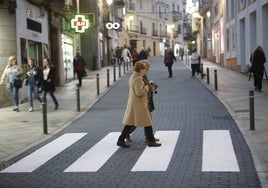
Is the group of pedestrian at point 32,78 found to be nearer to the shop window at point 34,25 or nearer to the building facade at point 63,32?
the building facade at point 63,32

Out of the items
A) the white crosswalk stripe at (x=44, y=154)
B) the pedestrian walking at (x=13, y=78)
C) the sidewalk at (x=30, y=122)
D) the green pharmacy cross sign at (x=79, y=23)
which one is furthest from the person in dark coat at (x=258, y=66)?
the green pharmacy cross sign at (x=79, y=23)

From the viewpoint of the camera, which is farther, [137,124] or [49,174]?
[137,124]

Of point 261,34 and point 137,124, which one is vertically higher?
point 261,34

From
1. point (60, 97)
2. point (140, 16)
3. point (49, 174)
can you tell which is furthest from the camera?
point (140, 16)

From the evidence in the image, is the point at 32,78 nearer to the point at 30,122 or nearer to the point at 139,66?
the point at 30,122

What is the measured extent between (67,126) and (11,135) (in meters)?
1.71

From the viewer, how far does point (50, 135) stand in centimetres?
1188

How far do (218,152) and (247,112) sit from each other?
16.8ft

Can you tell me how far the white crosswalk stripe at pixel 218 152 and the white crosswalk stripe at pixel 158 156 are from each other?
611 mm

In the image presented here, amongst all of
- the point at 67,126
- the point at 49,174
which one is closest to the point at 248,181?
the point at 49,174

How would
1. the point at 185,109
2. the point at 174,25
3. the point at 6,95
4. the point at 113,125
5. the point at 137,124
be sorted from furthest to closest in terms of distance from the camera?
the point at 174,25 → the point at 6,95 → the point at 185,109 → the point at 113,125 → the point at 137,124

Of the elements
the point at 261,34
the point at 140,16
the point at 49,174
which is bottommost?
the point at 49,174

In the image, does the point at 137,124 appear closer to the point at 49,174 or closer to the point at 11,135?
the point at 49,174

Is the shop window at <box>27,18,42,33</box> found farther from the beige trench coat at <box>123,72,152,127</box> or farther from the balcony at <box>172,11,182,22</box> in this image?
the balcony at <box>172,11,182,22</box>
